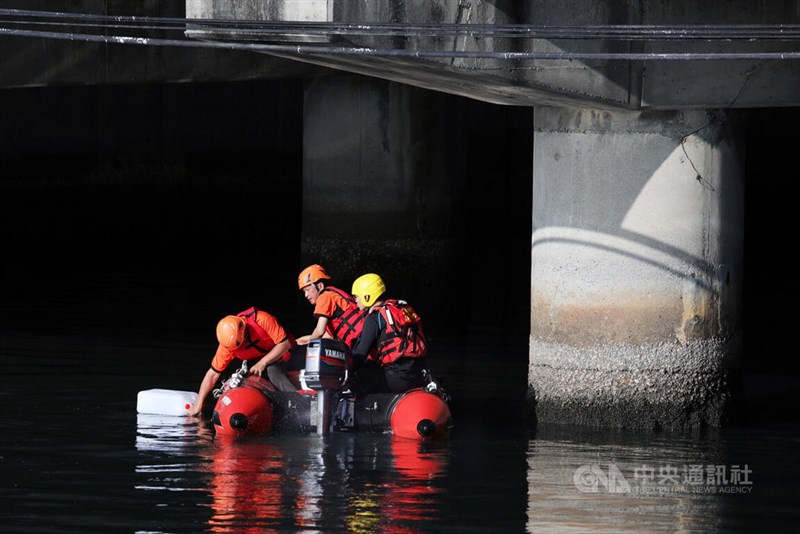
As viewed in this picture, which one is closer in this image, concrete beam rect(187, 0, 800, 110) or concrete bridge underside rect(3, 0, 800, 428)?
concrete beam rect(187, 0, 800, 110)

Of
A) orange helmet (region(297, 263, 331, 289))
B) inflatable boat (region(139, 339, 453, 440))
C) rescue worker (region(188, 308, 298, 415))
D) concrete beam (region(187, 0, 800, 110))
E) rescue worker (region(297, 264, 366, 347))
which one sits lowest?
inflatable boat (region(139, 339, 453, 440))

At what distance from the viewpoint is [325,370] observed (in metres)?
11.6

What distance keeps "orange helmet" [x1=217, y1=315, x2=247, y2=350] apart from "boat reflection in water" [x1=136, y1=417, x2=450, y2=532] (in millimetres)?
672

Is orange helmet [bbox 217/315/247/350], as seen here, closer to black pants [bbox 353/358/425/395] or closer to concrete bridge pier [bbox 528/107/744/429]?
black pants [bbox 353/358/425/395]

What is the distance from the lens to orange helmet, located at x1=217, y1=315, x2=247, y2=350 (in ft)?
39.5

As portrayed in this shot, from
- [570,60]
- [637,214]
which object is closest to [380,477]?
[637,214]

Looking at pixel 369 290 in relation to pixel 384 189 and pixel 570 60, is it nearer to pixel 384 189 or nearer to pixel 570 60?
pixel 570 60

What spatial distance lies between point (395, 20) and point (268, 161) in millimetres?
19772

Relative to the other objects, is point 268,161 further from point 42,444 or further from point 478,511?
point 478,511

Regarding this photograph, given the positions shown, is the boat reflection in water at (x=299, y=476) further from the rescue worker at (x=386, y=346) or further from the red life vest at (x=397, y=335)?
the red life vest at (x=397, y=335)

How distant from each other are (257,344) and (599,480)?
3.21 meters

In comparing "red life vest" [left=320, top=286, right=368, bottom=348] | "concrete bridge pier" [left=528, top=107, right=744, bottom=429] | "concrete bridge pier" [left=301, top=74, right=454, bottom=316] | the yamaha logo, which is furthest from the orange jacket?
"concrete bridge pier" [left=301, top=74, right=454, bottom=316]

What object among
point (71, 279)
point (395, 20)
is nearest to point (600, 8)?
point (395, 20)

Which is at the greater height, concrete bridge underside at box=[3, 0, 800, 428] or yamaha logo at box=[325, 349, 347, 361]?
concrete bridge underside at box=[3, 0, 800, 428]
